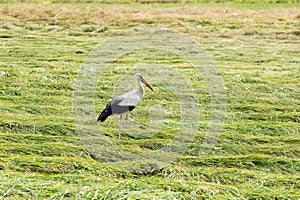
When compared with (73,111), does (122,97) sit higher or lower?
higher

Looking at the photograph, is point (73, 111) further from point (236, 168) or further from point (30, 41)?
point (30, 41)

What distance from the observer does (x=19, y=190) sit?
173 inches

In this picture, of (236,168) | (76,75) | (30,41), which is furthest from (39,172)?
(30,41)

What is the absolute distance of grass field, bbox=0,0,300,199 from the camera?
182 inches

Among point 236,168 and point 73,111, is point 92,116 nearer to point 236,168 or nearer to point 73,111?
point 73,111

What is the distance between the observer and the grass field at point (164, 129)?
15.1 ft

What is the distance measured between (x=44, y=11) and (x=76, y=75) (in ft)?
24.3

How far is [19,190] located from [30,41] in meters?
8.51

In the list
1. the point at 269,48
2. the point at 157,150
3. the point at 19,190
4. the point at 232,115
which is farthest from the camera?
the point at 269,48

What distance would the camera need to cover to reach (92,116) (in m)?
6.65

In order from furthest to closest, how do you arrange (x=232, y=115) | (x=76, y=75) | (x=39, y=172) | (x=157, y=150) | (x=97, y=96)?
(x=76, y=75)
(x=97, y=96)
(x=232, y=115)
(x=157, y=150)
(x=39, y=172)

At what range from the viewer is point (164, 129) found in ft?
20.9

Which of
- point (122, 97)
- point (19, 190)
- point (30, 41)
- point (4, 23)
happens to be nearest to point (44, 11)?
point (4, 23)

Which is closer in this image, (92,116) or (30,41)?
(92,116)
